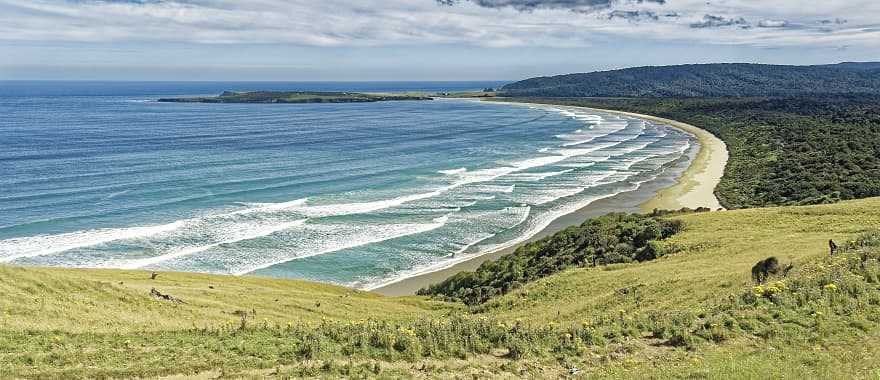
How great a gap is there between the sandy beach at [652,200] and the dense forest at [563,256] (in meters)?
3.26

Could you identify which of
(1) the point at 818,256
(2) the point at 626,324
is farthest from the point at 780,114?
(2) the point at 626,324

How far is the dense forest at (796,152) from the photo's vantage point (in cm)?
5909

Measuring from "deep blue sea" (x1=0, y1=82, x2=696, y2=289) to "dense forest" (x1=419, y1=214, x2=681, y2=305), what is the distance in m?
6.05

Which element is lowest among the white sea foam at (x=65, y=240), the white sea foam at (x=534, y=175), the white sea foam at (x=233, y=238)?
the white sea foam at (x=233, y=238)

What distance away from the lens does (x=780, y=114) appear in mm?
141625

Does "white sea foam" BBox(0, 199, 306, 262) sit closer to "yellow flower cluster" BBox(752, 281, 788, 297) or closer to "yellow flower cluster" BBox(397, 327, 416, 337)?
"yellow flower cluster" BBox(397, 327, 416, 337)

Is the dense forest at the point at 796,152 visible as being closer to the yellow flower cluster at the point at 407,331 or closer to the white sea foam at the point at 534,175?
the white sea foam at the point at 534,175

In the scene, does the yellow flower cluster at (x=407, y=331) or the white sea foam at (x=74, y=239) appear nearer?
the yellow flower cluster at (x=407, y=331)

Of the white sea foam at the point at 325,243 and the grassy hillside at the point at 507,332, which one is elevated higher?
the grassy hillside at the point at 507,332

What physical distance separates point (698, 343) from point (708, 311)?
2727 millimetres

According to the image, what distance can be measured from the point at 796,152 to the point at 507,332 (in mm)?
83152

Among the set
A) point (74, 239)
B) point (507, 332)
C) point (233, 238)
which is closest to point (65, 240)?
→ point (74, 239)

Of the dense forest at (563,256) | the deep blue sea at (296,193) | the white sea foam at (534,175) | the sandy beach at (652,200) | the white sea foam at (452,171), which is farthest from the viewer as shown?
the white sea foam at (452,171)

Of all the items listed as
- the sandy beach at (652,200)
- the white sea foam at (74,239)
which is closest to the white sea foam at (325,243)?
the sandy beach at (652,200)
